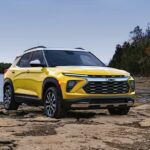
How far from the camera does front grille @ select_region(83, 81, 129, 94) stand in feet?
41.4

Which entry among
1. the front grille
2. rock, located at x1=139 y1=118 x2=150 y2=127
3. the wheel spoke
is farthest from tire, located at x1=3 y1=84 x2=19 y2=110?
rock, located at x1=139 y1=118 x2=150 y2=127

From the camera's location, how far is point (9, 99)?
15680 mm

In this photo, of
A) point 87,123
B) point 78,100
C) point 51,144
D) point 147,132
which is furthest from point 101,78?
point 51,144

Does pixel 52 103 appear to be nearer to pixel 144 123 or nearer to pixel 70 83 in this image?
pixel 70 83

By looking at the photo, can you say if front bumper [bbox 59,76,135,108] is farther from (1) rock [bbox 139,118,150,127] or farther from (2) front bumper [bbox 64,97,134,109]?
(1) rock [bbox 139,118,150,127]

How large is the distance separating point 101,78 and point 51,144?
14.4ft

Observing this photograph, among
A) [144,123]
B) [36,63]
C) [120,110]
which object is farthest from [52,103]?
[144,123]

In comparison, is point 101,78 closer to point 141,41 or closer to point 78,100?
point 78,100

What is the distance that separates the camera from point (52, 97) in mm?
13008

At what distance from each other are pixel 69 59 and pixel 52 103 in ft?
4.93

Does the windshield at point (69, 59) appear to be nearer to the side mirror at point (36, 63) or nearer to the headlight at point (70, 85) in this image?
the side mirror at point (36, 63)

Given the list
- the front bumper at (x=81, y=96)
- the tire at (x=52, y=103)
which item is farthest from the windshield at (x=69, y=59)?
the front bumper at (x=81, y=96)

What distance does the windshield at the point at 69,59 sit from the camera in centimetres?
1373

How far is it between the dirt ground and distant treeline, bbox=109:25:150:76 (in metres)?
75.8
